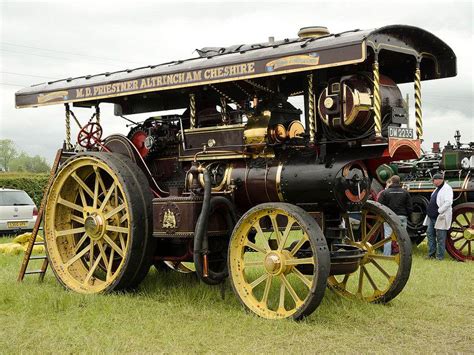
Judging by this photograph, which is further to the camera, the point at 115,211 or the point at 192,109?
the point at 192,109

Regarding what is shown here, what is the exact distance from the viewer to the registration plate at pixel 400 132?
251 inches

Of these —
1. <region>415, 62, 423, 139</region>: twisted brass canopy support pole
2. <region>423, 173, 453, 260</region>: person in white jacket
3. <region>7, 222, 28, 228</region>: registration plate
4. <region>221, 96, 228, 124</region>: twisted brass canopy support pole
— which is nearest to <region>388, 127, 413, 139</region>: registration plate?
<region>415, 62, 423, 139</region>: twisted brass canopy support pole

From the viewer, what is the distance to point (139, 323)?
20.4ft

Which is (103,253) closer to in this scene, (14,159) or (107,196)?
(107,196)

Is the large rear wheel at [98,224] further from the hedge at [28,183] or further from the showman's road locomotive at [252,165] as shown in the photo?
the hedge at [28,183]

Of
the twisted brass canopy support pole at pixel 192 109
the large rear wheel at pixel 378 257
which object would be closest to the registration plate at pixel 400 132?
the large rear wheel at pixel 378 257

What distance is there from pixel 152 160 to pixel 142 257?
4.61 ft

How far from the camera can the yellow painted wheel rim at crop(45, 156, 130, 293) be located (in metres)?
7.63

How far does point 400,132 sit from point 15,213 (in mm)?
10854

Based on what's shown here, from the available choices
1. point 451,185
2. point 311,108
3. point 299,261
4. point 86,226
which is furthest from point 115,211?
point 451,185

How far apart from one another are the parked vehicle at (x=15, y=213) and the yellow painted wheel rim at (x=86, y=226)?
23.2 feet

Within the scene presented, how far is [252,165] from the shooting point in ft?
23.3

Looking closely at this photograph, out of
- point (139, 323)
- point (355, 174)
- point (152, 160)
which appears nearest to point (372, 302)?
point (355, 174)

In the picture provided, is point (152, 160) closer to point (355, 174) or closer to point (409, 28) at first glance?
point (355, 174)
